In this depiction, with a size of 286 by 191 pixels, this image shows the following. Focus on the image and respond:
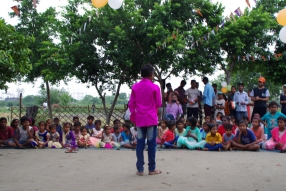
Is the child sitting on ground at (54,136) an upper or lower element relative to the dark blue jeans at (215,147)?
upper

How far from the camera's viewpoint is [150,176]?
5.11 metres

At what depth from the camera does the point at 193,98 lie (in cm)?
1148

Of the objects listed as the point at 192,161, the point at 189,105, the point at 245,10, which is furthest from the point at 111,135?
the point at 245,10

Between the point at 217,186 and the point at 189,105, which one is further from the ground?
the point at 189,105

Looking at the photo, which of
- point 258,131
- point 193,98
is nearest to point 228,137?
point 258,131

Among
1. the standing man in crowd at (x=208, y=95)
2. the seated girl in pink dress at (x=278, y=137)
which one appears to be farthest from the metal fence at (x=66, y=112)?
the seated girl in pink dress at (x=278, y=137)

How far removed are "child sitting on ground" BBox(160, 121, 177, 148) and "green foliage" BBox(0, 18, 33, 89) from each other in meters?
3.82

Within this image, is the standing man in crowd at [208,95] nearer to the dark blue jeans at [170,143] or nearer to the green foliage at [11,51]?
the dark blue jeans at [170,143]

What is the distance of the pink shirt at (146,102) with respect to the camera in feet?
17.2

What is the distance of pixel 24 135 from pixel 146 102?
5.29m

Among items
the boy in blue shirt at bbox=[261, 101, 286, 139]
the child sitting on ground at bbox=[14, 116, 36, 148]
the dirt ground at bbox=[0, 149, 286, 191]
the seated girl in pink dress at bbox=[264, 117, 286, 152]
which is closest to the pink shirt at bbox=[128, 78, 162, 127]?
the dirt ground at bbox=[0, 149, 286, 191]

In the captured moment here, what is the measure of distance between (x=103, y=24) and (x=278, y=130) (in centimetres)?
711

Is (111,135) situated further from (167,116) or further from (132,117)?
(132,117)

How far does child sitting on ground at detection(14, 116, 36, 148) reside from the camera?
30.8 ft
